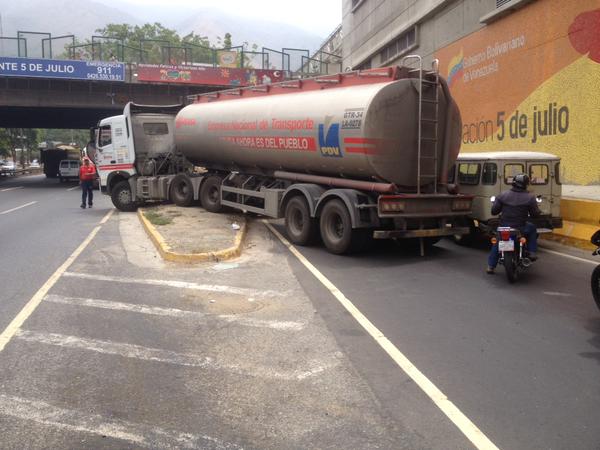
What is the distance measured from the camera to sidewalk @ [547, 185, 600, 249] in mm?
10844

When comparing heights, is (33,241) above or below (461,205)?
below

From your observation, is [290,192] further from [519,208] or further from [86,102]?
[86,102]

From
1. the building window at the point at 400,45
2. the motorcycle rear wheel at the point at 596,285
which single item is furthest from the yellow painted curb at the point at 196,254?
the building window at the point at 400,45

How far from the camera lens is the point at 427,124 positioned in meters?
10.0

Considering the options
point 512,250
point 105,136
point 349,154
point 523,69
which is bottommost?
point 512,250

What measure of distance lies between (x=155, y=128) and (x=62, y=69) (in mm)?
18893

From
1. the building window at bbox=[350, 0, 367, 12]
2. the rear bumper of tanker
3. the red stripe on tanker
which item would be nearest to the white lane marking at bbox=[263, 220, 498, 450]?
the rear bumper of tanker

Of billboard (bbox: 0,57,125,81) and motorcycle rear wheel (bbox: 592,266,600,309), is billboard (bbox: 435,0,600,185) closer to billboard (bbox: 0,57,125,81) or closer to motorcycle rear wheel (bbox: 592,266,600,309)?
motorcycle rear wheel (bbox: 592,266,600,309)

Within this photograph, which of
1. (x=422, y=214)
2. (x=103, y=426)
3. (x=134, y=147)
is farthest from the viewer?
(x=134, y=147)

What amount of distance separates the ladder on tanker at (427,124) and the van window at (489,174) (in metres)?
1.29

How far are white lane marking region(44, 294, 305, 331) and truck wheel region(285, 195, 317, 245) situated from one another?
4736 millimetres

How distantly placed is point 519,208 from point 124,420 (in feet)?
20.7

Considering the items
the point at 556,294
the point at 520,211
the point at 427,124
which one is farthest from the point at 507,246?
the point at 427,124

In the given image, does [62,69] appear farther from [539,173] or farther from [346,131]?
[539,173]
